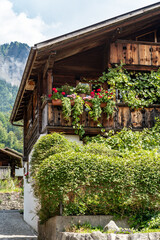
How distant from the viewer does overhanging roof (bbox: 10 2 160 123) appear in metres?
12.5

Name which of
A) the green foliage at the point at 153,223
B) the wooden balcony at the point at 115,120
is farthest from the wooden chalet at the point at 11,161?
the green foliage at the point at 153,223

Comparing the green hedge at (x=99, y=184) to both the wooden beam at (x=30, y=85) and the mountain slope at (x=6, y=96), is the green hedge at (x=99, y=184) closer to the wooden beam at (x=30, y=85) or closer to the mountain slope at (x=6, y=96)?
the wooden beam at (x=30, y=85)

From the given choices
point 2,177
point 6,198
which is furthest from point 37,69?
point 2,177

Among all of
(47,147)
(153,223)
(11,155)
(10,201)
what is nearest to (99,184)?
(153,223)

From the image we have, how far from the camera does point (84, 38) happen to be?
13.1 metres

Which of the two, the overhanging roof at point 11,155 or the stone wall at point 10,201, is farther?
the overhanging roof at point 11,155

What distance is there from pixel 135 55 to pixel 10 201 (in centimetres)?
1696

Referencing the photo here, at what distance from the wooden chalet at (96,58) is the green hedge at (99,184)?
358cm

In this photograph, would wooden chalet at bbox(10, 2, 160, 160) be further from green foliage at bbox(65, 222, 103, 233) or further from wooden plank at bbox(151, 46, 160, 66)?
green foliage at bbox(65, 222, 103, 233)

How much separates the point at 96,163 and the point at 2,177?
82.5ft

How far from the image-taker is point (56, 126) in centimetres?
1249

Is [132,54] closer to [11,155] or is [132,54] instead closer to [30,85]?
[30,85]

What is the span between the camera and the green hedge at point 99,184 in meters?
8.81

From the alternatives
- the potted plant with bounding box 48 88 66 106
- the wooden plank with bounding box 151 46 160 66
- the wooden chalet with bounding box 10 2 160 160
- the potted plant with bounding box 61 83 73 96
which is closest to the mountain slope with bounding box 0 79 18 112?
the wooden chalet with bounding box 10 2 160 160
